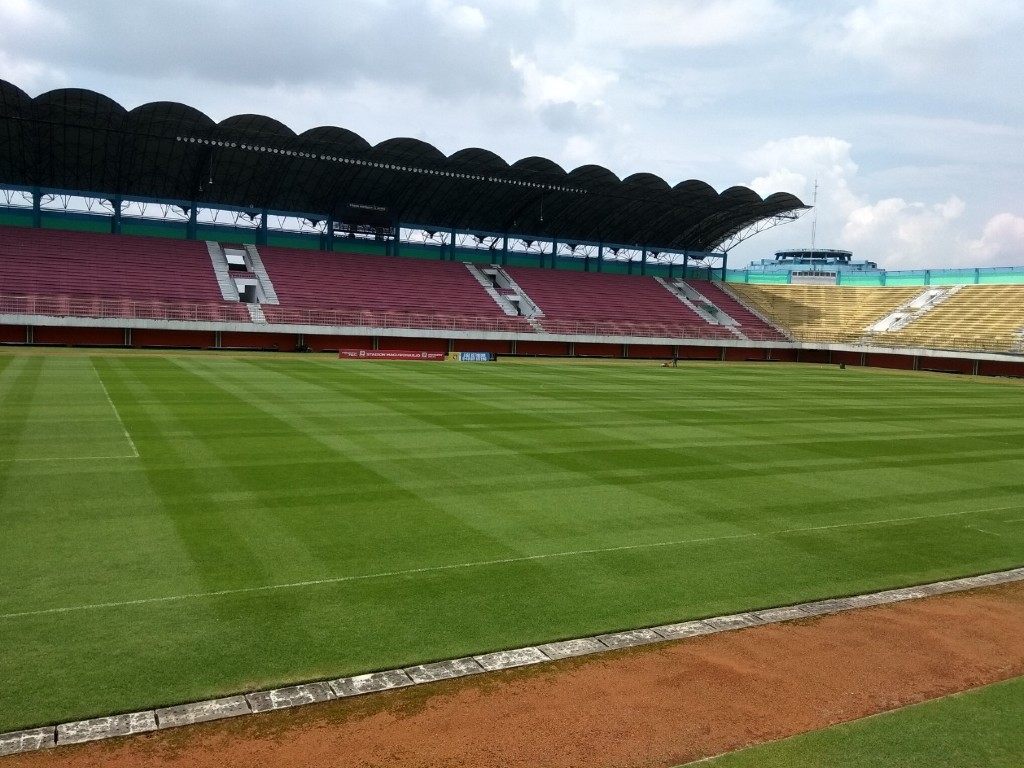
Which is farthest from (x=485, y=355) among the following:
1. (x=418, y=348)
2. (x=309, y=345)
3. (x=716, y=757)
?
(x=716, y=757)

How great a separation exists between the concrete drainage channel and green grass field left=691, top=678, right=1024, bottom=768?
77.3 inches

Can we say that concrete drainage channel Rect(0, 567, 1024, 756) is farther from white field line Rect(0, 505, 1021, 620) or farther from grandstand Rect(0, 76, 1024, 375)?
grandstand Rect(0, 76, 1024, 375)

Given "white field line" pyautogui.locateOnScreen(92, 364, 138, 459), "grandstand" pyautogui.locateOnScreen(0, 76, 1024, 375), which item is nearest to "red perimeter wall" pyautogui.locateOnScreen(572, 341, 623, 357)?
"grandstand" pyautogui.locateOnScreen(0, 76, 1024, 375)

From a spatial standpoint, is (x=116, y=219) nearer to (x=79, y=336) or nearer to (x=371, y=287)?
(x=79, y=336)

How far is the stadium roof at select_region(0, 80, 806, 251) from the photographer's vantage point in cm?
4591

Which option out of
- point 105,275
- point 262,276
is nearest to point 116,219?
point 105,275

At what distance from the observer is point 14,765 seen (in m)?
5.10

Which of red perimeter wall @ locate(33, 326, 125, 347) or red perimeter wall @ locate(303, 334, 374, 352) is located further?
red perimeter wall @ locate(303, 334, 374, 352)

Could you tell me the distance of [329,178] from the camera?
183 ft

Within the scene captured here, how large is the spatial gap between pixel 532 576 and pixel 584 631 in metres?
1.54

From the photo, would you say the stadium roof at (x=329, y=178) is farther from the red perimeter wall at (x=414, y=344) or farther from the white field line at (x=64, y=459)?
the white field line at (x=64, y=459)

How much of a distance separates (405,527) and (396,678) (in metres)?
Result: 4.26

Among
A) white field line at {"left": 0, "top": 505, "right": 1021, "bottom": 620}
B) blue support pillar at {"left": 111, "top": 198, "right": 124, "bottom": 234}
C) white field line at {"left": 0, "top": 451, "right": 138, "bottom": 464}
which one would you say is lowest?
white field line at {"left": 0, "top": 505, "right": 1021, "bottom": 620}

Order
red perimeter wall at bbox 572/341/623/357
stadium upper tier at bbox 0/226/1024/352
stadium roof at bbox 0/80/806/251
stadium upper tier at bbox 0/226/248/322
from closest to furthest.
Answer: stadium upper tier at bbox 0/226/248/322, stadium roof at bbox 0/80/806/251, stadium upper tier at bbox 0/226/1024/352, red perimeter wall at bbox 572/341/623/357
